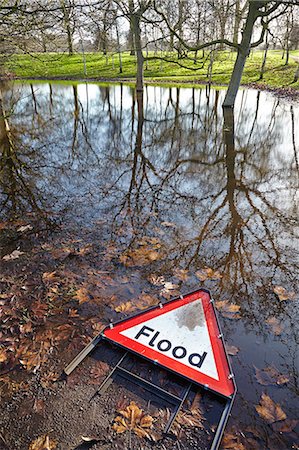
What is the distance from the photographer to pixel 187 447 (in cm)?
242

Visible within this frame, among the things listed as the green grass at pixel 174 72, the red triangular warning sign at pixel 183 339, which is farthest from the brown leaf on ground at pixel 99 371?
the green grass at pixel 174 72

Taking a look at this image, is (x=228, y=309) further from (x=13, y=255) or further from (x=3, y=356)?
(x=13, y=255)

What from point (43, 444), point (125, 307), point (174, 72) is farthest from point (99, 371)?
point (174, 72)

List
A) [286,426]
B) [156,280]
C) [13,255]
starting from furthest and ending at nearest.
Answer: [13,255]
[156,280]
[286,426]

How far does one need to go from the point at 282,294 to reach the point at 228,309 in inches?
33.0

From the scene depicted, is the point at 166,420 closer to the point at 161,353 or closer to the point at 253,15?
the point at 161,353

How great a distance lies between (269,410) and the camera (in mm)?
2668

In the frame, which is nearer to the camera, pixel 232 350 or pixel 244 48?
pixel 232 350

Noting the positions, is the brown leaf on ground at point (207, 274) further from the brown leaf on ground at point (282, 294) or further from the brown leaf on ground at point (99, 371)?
the brown leaf on ground at point (99, 371)

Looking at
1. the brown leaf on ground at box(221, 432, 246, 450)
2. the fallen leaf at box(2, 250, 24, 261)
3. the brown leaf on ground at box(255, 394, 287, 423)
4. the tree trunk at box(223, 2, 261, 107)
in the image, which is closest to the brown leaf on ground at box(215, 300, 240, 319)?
the brown leaf on ground at box(255, 394, 287, 423)

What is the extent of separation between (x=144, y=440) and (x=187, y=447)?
0.35 m

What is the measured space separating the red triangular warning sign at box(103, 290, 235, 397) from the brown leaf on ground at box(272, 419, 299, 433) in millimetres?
431

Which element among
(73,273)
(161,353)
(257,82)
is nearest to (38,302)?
(73,273)

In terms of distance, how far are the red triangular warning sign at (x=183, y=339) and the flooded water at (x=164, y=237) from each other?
0.20m
